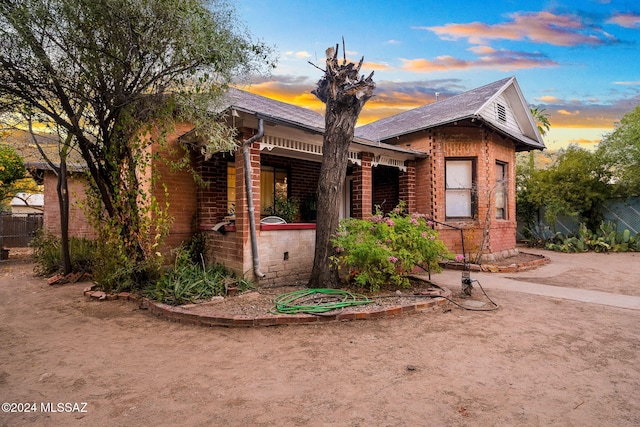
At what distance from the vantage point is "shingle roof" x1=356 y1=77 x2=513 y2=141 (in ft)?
29.4

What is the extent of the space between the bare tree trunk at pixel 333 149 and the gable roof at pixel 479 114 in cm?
406

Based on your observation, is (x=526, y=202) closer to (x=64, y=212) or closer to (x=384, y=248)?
(x=384, y=248)

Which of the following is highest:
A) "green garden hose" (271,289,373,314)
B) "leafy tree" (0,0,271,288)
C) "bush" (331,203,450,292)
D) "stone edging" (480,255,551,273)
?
"leafy tree" (0,0,271,288)

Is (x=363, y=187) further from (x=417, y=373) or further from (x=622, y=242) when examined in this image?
(x=622, y=242)

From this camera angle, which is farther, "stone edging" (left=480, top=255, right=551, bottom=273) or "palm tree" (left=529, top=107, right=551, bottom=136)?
"palm tree" (left=529, top=107, right=551, bottom=136)

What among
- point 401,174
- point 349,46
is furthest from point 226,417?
point 401,174

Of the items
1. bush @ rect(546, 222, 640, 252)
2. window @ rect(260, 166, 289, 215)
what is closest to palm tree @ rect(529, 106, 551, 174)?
bush @ rect(546, 222, 640, 252)

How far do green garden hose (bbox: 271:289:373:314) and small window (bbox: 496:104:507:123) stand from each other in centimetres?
870

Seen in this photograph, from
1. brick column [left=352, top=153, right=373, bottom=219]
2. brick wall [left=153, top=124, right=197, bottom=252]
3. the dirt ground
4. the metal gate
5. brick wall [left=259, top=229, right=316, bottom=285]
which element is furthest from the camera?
the metal gate

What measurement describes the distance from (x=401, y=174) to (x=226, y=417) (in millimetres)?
8438

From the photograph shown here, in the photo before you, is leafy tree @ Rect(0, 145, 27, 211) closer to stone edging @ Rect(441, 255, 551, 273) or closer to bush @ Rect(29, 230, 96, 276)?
bush @ Rect(29, 230, 96, 276)

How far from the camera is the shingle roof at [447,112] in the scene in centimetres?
896

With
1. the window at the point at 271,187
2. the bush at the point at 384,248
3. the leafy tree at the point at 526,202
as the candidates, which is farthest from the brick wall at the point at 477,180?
the leafy tree at the point at 526,202

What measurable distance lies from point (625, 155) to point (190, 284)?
15601 mm
